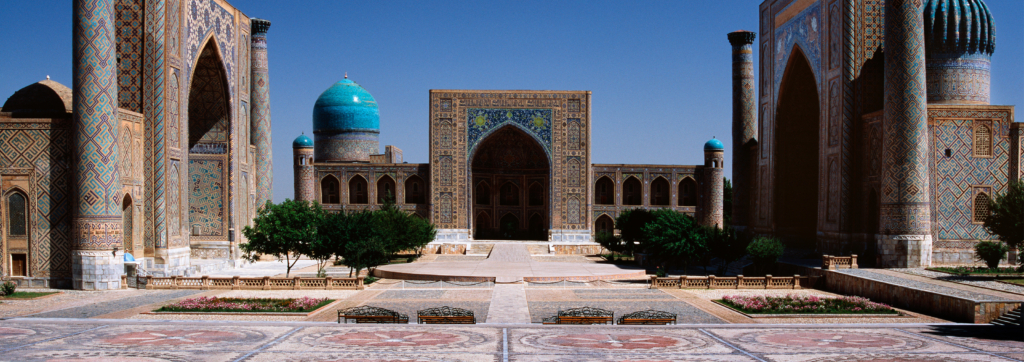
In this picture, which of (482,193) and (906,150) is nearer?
(906,150)

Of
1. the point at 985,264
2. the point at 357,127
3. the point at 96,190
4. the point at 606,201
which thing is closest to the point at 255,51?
the point at 96,190

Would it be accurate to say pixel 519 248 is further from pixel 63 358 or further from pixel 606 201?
pixel 63 358

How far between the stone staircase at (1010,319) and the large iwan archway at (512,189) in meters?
22.1

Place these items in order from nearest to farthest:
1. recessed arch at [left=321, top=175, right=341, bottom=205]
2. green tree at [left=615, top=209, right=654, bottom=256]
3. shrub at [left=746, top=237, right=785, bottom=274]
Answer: shrub at [left=746, top=237, right=785, bottom=274]
green tree at [left=615, top=209, right=654, bottom=256]
recessed arch at [left=321, top=175, right=341, bottom=205]

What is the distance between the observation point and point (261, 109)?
72.1 ft

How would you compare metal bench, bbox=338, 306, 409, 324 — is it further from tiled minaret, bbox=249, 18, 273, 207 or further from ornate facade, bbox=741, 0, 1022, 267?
tiled minaret, bbox=249, 18, 273, 207

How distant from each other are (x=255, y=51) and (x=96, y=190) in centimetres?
876

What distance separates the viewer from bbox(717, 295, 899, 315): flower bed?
456 inches

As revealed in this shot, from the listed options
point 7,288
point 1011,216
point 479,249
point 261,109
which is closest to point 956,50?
point 1011,216

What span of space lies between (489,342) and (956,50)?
14691 millimetres

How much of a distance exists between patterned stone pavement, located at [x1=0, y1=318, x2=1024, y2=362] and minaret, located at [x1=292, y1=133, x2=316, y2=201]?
2086cm

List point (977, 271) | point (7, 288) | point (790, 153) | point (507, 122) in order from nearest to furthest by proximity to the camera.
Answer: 1. point (7, 288)
2. point (977, 271)
3. point (790, 153)
4. point (507, 122)

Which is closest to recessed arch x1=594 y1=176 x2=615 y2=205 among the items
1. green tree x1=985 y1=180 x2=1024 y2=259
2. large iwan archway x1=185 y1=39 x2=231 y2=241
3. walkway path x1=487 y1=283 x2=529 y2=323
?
large iwan archway x1=185 y1=39 x2=231 y2=241

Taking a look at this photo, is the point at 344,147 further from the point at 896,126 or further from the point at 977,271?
the point at 977,271
